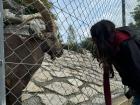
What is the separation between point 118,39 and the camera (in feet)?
10.8

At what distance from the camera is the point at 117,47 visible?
3.27 meters

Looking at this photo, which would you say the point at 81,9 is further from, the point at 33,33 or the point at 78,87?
the point at 78,87

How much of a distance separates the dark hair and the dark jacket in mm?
94

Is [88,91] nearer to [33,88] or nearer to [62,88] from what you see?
[62,88]

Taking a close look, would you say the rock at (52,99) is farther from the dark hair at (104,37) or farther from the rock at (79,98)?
the dark hair at (104,37)

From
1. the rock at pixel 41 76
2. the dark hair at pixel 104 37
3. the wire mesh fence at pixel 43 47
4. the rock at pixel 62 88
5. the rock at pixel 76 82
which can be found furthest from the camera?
the rock at pixel 41 76

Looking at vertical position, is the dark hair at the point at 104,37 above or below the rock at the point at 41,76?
above

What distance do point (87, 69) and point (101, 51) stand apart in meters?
3.15

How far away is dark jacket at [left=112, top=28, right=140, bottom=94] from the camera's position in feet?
10.7

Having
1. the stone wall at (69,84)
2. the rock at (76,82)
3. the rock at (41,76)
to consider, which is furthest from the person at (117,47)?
the rock at (41,76)

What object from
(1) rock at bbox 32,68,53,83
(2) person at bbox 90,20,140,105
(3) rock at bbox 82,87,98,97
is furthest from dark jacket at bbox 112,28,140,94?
(1) rock at bbox 32,68,53,83

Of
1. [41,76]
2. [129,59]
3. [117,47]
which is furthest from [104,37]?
[41,76]

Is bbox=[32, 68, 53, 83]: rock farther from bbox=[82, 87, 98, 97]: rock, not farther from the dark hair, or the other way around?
the dark hair

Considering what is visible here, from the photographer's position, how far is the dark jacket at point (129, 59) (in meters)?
3.27
